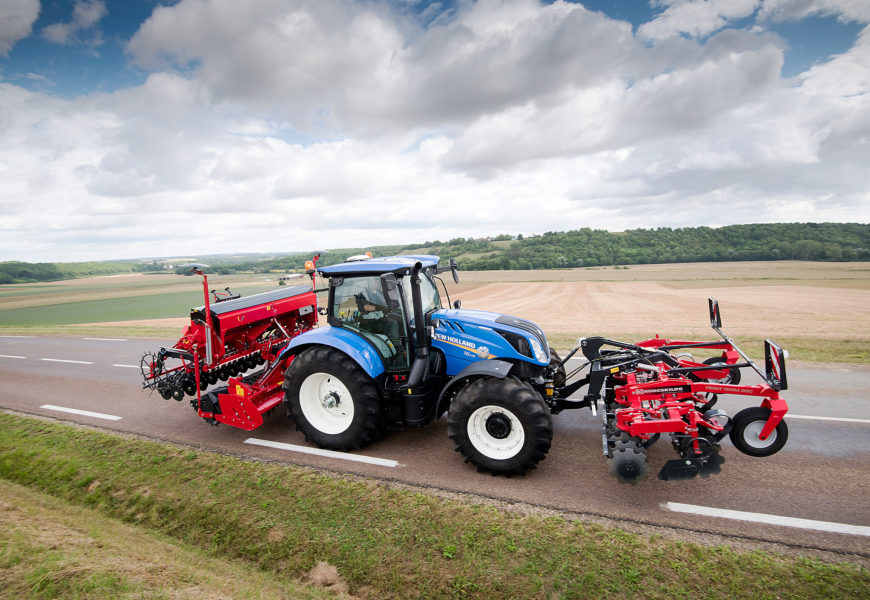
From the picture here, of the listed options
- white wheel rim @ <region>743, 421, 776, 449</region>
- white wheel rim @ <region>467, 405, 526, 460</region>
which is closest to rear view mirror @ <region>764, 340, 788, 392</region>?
white wheel rim @ <region>743, 421, 776, 449</region>

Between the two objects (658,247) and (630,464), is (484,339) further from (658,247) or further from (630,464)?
(658,247)

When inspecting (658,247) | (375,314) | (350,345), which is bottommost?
(350,345)

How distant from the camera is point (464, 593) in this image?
117 inches

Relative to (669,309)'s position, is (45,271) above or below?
above

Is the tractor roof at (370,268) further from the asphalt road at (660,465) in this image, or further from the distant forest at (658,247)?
the distant forest at (658,247)

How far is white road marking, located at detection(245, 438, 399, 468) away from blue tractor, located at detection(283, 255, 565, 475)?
11 cm

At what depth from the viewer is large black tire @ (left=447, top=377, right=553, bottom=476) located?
422 cm

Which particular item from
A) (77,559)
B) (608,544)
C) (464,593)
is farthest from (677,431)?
(77,559)

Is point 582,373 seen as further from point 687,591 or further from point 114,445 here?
point 114,445

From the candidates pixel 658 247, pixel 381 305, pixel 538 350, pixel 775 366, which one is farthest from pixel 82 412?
pixel 658 247

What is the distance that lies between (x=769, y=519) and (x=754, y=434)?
0.84 meters

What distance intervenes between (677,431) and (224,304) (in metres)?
6.06

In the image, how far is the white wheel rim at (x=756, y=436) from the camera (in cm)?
414

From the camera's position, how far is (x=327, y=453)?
201 inches
